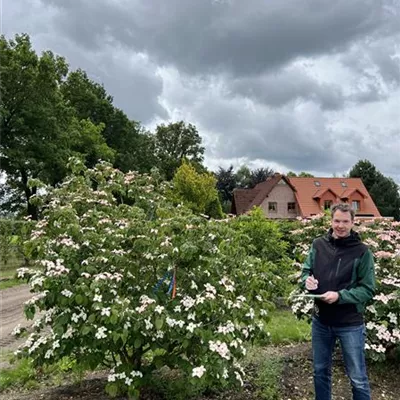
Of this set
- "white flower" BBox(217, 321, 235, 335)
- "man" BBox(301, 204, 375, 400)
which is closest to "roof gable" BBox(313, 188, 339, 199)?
"man" BBox(301, 204, 375, 400)

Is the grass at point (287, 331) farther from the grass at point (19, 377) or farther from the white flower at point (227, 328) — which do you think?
the grass at point (19, 377)

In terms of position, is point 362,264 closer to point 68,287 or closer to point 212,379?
point 212,379

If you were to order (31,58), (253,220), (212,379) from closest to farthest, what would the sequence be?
(212,379), (253,220), (31,58)

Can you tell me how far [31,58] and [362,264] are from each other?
20.9m

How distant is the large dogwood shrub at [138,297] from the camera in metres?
2.45

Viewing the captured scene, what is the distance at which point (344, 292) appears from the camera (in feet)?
8.34

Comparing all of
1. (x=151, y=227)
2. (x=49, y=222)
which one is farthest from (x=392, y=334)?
(x=49, y=222)

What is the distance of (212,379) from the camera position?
8.20ft

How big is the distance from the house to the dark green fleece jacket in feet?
92.9

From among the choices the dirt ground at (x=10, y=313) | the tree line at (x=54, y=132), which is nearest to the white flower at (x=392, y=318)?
the dirt ground at (x=10, y=313)

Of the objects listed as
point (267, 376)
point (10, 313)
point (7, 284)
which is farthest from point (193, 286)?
point (7, 284)

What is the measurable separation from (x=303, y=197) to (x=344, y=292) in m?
30.1

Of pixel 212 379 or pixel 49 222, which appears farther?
pixel 49 222

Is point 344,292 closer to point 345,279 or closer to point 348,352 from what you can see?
point 345,279
